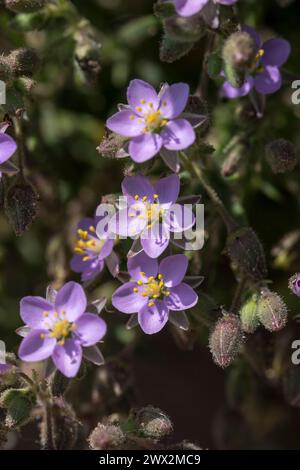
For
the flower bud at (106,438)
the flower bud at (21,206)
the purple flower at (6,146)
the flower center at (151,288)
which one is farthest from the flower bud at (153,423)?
the purple flower at (6,146)

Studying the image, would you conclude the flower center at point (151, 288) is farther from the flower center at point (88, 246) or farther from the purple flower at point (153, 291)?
the flower center at point (88, 246)

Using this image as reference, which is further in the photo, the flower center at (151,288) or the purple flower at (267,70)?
the purple flower at (267,70)

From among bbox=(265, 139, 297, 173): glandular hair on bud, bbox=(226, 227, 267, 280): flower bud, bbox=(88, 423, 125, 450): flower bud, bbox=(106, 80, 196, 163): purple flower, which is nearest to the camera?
bbox=(88, 423, 125, 450): flower bud

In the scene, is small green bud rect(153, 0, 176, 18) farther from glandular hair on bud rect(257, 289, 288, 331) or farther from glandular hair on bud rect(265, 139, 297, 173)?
glandular hair on bud rect(257, 289, 288, 331)

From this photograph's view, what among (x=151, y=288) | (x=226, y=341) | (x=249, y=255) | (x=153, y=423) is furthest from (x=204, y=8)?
(x=153, y=423)

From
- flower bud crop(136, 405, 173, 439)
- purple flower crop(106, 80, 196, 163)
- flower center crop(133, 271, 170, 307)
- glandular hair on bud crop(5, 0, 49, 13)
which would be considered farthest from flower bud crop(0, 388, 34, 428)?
glandular hair on bud crop(5, 0, 49, 13)

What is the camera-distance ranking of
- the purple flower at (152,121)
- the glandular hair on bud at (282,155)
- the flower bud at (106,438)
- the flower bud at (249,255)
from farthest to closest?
the glandular hair on bud at (282,155) < the flower bud at (249,255) < the purple flower at (152,121) < the flower bud at (106,438)

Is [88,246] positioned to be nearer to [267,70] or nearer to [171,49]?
[171,49]

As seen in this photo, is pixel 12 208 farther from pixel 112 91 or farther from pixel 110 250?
pixel 112 91
